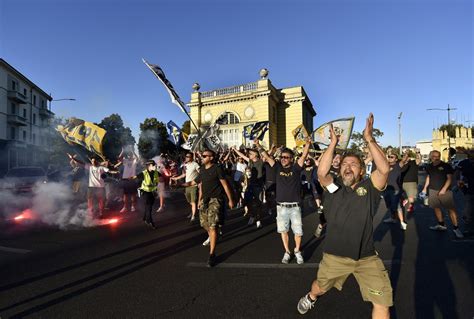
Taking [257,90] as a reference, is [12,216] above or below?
below

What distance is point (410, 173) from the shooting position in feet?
25.6

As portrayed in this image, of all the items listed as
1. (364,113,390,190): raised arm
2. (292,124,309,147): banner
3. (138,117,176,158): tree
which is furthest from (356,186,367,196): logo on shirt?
(138,117,176,158): tree

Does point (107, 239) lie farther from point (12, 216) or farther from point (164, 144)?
point (164, 144)

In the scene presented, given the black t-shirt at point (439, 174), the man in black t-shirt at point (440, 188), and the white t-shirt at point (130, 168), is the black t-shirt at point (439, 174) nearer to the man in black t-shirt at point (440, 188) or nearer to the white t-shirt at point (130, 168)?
the man in black t-shirt at point (440, 188)

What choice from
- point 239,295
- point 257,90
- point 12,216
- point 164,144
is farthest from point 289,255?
point 164,144

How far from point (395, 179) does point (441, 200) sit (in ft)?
3.81

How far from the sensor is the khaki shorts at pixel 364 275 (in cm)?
234

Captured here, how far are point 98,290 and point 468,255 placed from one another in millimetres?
5620

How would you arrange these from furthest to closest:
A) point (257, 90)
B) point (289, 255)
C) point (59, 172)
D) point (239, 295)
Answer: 1. point (257, 90)
2. point (59, 172)
3. point (289, 255)
4. point (239, 295)

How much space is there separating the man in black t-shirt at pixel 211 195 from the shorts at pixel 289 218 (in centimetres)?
82

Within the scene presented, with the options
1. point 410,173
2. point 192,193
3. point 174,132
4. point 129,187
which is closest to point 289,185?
point 192,193

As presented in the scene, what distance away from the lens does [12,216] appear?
339 inches

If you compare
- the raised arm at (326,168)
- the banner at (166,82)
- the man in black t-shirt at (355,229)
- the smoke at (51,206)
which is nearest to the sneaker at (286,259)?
the man in black t-shirt at (355,229)

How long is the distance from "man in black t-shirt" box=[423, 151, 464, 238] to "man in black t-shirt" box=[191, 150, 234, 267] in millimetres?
4654
